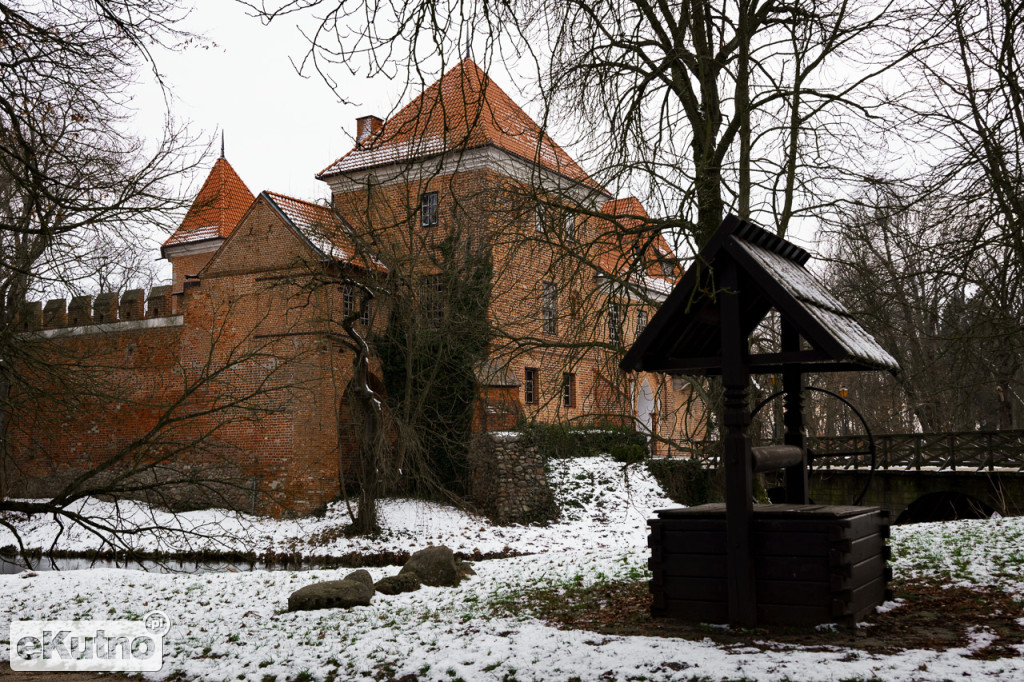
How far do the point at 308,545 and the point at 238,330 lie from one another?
7592mm

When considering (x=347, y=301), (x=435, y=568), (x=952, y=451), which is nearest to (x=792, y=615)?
(x=435, y=568)

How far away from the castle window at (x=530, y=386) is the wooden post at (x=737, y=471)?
19254mm

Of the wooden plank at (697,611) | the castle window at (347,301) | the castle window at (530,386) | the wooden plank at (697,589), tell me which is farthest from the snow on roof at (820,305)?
the castle window at (530,386)

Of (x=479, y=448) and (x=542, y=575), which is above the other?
(x=479, y=448)

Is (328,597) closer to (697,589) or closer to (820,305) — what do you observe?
(697,589)

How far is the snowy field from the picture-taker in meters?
6.01

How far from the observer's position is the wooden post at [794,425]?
27.1 feet

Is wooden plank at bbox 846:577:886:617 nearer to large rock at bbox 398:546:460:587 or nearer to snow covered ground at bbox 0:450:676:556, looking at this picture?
large rock at bbox 398:546:460:587

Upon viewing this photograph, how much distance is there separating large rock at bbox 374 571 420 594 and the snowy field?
0.17 m

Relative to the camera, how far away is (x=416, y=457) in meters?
18.5

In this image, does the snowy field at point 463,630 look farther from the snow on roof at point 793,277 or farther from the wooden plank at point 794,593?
the snow on roof at point 793,277

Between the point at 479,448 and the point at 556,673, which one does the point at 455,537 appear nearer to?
the point at 479,448

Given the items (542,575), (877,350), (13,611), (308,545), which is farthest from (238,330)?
(877,350)

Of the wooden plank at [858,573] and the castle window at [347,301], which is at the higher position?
the castle window at [347,301]
